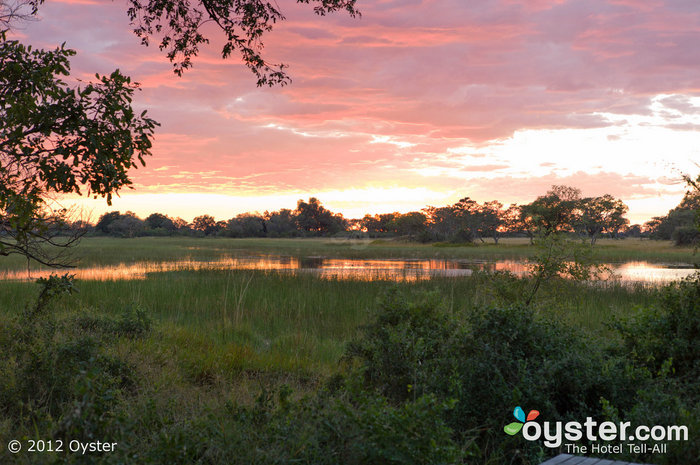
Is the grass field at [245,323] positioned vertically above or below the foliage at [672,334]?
below

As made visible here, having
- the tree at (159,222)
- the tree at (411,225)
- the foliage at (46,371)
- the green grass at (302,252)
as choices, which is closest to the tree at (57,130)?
the foliage at (46,371)

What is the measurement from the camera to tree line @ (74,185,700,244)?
80438 millimetres

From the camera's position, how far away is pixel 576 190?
265 feet

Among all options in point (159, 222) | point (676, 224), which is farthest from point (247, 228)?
point (676, 224)

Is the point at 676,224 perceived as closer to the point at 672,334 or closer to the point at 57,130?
the point at 672,334

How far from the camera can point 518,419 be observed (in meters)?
4.76

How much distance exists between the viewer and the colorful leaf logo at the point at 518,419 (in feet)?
15.2

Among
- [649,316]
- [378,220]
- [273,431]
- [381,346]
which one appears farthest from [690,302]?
[378,220]

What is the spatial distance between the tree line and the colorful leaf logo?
62.8m

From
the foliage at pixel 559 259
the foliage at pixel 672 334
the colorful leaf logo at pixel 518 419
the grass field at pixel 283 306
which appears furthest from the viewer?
the grass field at pixel 283 306

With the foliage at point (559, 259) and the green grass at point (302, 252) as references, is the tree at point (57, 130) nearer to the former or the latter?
the foliage at point (559, 259)

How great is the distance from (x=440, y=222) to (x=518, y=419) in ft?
330

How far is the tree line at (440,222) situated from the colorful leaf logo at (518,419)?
6279 centimetres

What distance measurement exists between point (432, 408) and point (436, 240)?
88.3 m
